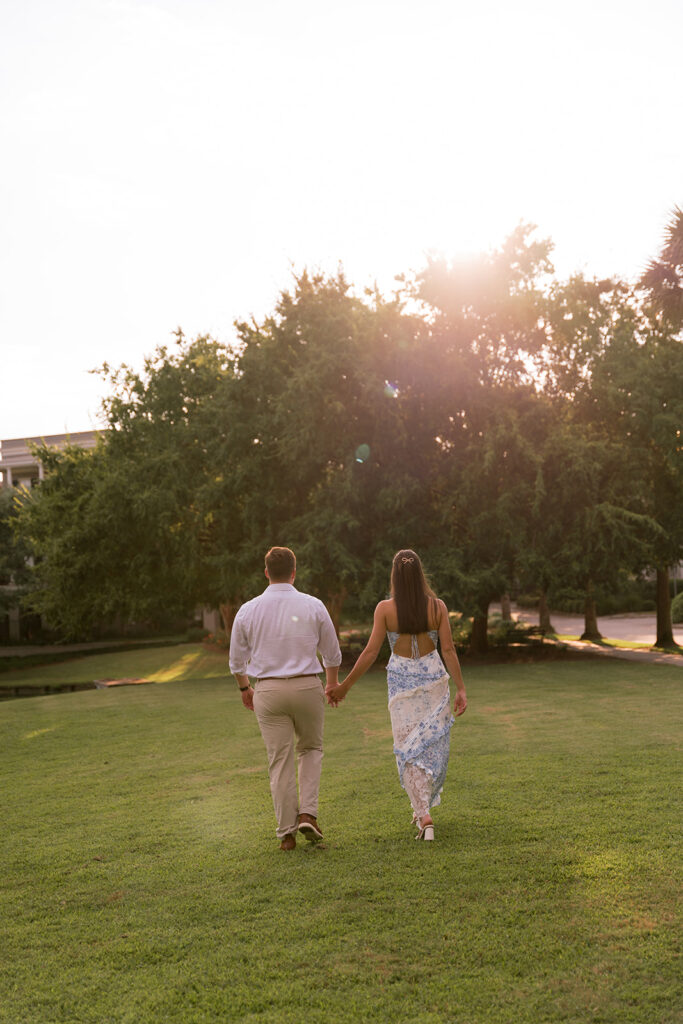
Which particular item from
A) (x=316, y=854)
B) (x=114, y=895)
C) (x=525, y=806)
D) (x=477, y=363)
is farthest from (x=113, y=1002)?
(x=477, y=363)

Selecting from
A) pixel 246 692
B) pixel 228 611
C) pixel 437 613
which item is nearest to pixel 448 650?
pixel 437 613

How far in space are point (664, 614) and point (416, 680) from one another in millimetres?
23750

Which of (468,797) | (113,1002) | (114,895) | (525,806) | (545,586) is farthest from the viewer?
(545,586)

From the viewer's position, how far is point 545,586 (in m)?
24.7

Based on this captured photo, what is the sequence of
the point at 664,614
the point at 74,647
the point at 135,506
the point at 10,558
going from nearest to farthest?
the point at 135,506 < the point at 664,614 < the point at 10,558 < the point at 74,647

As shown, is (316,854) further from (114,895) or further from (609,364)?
(609,364)

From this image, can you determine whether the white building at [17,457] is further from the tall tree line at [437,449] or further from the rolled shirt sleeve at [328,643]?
the rolled shirt sleeve at [328,643]

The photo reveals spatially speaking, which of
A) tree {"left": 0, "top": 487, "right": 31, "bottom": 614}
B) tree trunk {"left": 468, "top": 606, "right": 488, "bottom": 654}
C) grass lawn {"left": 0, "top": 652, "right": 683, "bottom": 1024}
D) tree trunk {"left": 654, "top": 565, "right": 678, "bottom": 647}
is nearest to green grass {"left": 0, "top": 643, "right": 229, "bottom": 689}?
tree {"left": 0, "top": 487, "right": 31, "bottom": 614}

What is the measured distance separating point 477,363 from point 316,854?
818 inches

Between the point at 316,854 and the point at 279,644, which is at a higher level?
the point at 279,644

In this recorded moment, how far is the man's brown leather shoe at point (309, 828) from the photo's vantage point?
646 cm

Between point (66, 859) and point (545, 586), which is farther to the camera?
point (545, 586)

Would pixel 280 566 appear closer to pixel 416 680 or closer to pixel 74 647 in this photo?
pixel 416 680

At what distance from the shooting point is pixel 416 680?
6.88 meters
